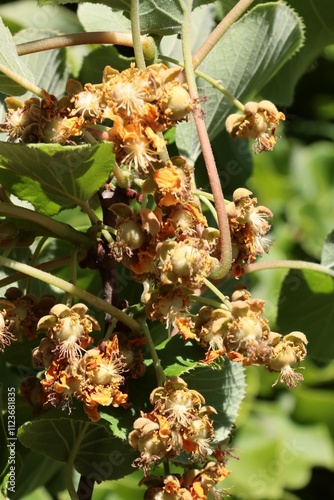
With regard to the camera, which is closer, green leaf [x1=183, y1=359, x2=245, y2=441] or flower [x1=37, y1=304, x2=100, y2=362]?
flower [x1=37, y1=304, x2=100, y2=362]

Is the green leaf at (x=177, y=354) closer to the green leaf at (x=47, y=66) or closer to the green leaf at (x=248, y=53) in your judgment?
the green leaf at (x=248, y=53)

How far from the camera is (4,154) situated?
3.29 ft

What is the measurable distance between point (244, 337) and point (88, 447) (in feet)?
1.22

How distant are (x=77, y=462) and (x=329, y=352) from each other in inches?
21.1

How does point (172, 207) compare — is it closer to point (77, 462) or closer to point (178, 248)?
point (178, 248)

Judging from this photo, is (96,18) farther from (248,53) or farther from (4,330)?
(4,330)

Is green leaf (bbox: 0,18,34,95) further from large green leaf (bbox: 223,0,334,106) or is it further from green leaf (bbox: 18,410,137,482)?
large green leaf (bbox: 223,0,334,106)

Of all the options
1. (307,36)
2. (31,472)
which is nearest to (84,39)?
(307,36)

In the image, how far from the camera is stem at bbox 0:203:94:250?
1.04 m

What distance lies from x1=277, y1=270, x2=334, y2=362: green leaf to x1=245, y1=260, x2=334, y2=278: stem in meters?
0.08

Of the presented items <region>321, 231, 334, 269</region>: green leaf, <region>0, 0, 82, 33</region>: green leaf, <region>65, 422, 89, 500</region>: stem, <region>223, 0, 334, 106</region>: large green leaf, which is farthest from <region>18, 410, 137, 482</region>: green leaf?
<region>0, 0, 82, 33</region>: green leaf

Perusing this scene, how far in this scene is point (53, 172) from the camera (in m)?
1.05

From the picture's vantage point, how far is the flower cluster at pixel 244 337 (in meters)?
0.98

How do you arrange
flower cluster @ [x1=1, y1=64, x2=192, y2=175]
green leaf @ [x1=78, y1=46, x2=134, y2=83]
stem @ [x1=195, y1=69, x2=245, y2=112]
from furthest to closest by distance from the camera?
green leaf @ [x1=78, y1=46, x2=134, y2=83], stem @ [x1=195, y1=69, x2=245, y2=112], flower cluster @ [x1=1, y1=64, x2=192, y2=175]
